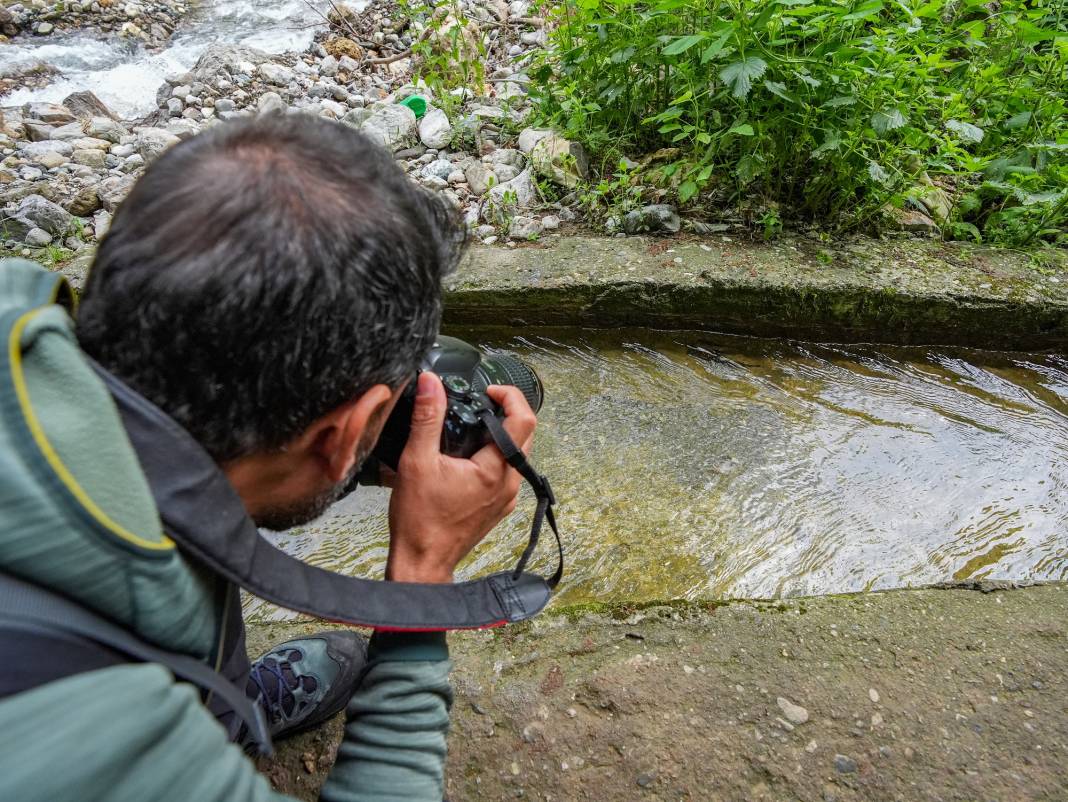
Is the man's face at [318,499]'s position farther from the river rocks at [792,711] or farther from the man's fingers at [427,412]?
the river rocks at [792,711]

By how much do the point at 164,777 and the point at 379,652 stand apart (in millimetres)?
430

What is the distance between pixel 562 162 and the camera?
299 cm

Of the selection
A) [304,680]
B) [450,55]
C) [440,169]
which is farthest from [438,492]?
[450,55]

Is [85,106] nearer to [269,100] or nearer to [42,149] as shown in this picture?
[42,149]

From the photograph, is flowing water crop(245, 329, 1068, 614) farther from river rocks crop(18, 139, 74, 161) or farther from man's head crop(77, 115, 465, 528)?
river rocks crop(18, 139, 74, 161)

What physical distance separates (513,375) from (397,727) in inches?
24.5

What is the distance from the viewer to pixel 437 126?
3.56 metres

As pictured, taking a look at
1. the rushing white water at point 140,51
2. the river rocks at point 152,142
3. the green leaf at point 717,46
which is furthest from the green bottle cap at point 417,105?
the rushing white water at point 140,51

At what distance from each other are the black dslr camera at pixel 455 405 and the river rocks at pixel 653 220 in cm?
171

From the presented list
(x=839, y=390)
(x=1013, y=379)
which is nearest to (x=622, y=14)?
(x=839, y=390)

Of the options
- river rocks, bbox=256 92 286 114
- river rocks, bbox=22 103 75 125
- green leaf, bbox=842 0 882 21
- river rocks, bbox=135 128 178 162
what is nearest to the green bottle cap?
river rocks, bbox=256 92 286 114

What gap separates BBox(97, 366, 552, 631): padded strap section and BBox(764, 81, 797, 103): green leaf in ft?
6.41

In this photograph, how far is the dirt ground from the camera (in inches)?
48.6

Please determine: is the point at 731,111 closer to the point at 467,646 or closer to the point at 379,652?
the point at 467,646
